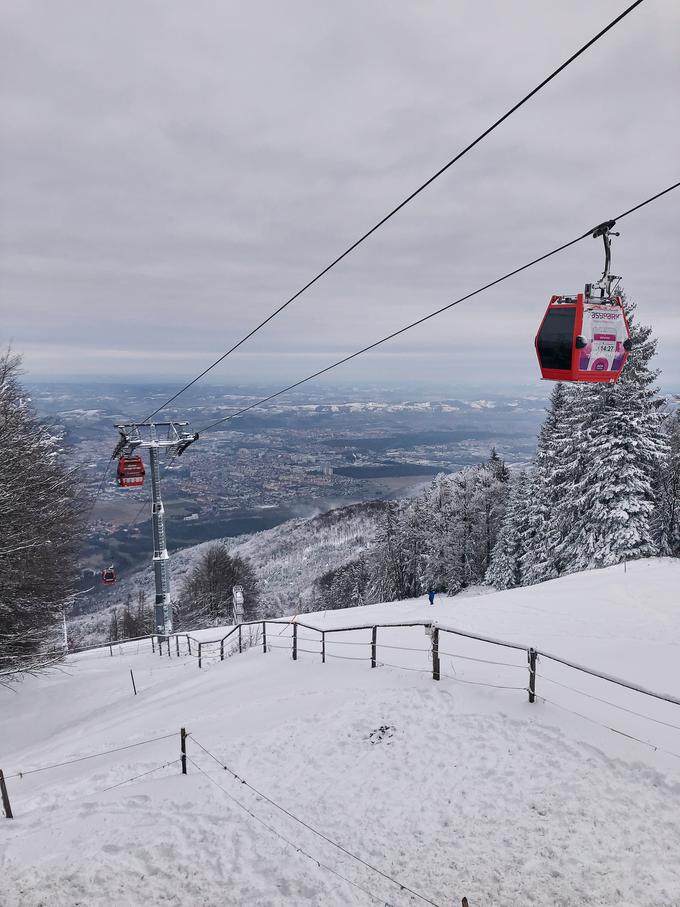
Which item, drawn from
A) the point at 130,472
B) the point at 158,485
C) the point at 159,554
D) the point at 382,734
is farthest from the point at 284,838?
the point at 130,472

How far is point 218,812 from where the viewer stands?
17.3 ft

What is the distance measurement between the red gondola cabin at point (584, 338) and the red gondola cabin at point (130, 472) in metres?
14.0

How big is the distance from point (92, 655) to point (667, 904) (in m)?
23.1

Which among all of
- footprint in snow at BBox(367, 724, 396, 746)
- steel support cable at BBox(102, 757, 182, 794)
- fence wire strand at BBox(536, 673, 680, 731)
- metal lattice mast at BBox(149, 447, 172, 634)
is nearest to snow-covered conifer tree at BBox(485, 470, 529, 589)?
metal lattice mast at BBox(149, 447, 172, 634)

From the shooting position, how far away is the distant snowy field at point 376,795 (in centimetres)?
430

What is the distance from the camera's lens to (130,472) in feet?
54.2

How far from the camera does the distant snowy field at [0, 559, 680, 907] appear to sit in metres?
4.30

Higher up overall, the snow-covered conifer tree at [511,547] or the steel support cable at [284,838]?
the steel support cable at [284,838]

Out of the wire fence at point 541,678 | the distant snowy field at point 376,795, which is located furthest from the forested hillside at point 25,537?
the wire fence at point 541,678

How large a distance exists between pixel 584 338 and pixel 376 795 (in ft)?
20.9

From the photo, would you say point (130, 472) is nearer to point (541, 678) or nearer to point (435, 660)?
point (435, 660)

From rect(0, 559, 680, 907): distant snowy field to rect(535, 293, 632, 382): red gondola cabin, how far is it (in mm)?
4801

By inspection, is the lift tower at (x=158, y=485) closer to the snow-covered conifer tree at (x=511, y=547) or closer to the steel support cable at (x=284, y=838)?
the steel support cable at (x=284, y=838)

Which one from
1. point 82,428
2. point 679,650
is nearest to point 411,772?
point 679,650
